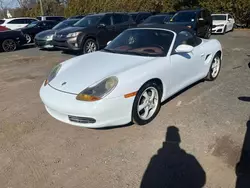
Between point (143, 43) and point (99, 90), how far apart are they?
1.60 meters

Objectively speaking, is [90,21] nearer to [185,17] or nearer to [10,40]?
[10,40]

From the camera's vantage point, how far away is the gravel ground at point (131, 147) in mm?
2645

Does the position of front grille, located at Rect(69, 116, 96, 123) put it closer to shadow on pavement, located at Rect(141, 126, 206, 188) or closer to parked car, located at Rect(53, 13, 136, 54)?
shadow on pavement, located at Rect(141, 126, 206, 188)

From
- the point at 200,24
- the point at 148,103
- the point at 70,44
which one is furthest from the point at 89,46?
the point at 148,103

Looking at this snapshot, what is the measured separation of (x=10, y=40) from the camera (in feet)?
39.9

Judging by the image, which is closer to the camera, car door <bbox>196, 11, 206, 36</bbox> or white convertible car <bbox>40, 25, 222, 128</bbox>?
white convertible car <bbox>40, 25, 222, 128</bbox>

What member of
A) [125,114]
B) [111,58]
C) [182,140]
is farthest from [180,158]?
[111,58]

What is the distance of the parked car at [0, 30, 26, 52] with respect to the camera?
12.0 m

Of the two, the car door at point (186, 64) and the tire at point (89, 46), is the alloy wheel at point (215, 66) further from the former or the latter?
the tire at point (89, 46)

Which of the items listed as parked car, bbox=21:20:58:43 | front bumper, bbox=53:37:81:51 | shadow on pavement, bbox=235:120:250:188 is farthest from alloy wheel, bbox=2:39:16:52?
shadow on pavement, bbox=235:120:250:188

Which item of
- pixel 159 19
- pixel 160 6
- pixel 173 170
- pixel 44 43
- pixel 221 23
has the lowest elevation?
pixel 173 170

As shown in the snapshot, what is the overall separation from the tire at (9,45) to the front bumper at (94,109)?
10.1 meters

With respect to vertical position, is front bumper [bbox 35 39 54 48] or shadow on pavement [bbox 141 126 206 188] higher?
front bumper [bbox 35 39 54 48]

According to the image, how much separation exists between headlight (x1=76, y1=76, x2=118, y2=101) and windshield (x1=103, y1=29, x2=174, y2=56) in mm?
1059
